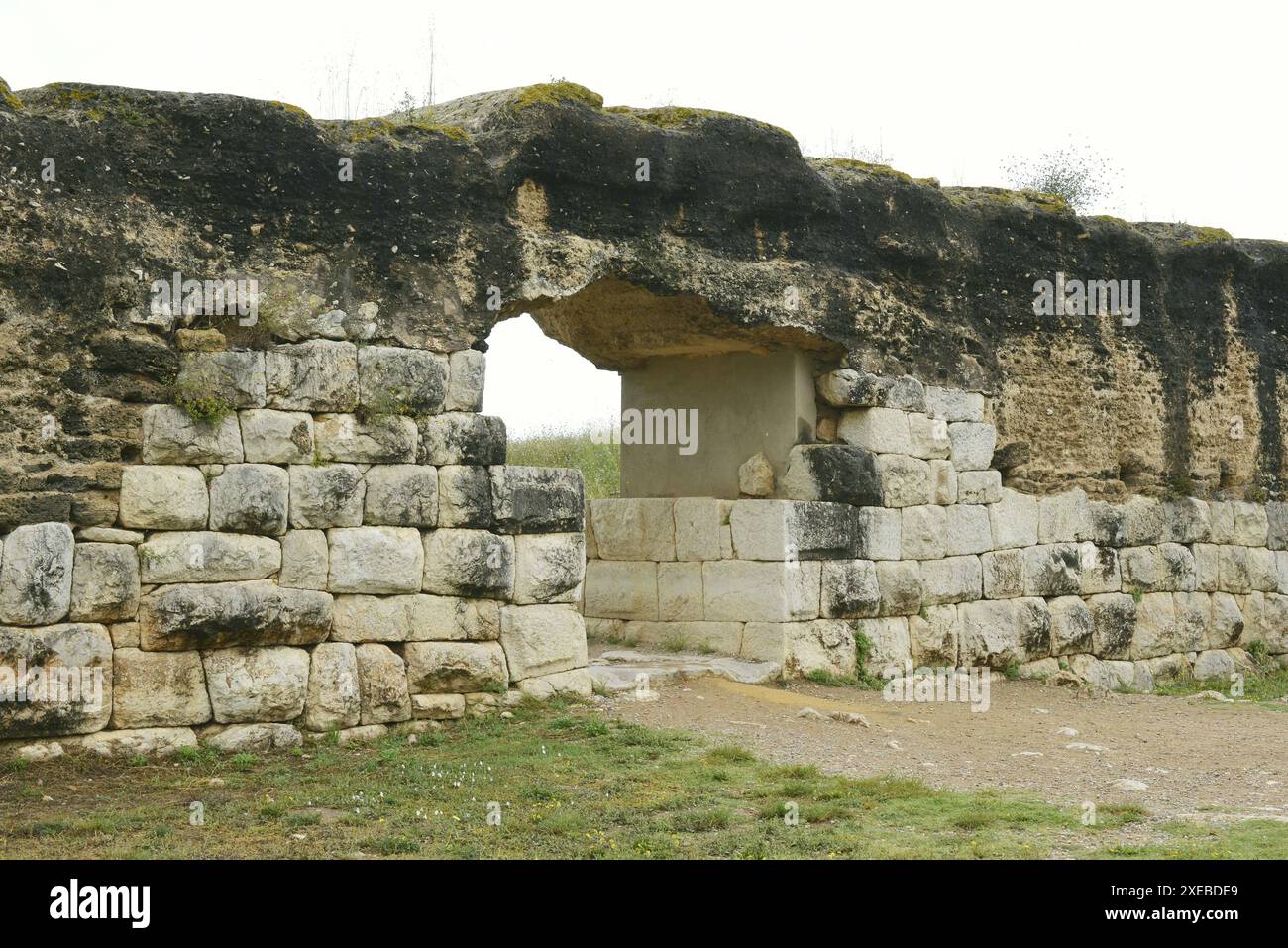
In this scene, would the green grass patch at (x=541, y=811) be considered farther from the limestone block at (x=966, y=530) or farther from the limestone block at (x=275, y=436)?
the limestone block at (x=966, y=530)

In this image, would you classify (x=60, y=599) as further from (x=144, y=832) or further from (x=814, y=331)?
(x=814, y=331)

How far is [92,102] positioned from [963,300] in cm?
738

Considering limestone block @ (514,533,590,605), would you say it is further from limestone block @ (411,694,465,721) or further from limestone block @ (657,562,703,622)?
limestone block @ (657,562,703,622)

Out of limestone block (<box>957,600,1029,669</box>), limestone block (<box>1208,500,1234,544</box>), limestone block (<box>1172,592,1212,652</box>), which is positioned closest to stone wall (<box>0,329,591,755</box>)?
limestone block (<box>957,600,1029,669</box>)

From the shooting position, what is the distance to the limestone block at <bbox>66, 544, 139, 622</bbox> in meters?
7.87

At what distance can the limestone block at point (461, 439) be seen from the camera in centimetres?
914

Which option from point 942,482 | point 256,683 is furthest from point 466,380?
point 942,482

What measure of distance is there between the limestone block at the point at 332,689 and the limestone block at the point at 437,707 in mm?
409

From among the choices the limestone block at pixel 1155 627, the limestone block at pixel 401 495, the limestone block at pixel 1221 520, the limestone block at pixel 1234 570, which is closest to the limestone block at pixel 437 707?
the limestone block at pixel 401 495

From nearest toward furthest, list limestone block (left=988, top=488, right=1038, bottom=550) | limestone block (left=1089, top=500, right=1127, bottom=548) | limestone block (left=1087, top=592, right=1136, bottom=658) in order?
limestone block (left=988, top=488, right=1038, bottom=550) < limestone block (left=1087, top=592, right=1136, bottom=658) < limestone block (left=1089, top=500, right=1127, bottom=548)

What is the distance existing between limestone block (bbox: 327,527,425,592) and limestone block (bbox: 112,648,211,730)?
99 centimetres

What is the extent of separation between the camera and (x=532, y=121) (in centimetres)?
972

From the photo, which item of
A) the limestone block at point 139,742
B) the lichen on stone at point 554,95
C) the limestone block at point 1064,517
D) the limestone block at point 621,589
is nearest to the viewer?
the limestone block at point 139,742

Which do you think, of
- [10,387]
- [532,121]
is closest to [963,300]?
[532,121]
